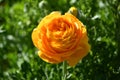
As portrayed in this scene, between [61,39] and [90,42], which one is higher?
[61,39]

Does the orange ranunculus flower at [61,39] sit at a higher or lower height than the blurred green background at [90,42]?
higher

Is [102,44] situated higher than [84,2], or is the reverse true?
[84,2]

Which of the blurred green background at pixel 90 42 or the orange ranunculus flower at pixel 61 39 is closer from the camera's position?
the orange ranunculus flower at pixel 61 39

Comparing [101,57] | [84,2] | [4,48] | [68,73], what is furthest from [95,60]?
[4,48]

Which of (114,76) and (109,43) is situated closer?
(114,76)

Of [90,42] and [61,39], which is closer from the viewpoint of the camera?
[61,39]

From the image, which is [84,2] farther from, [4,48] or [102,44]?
[4,48]
